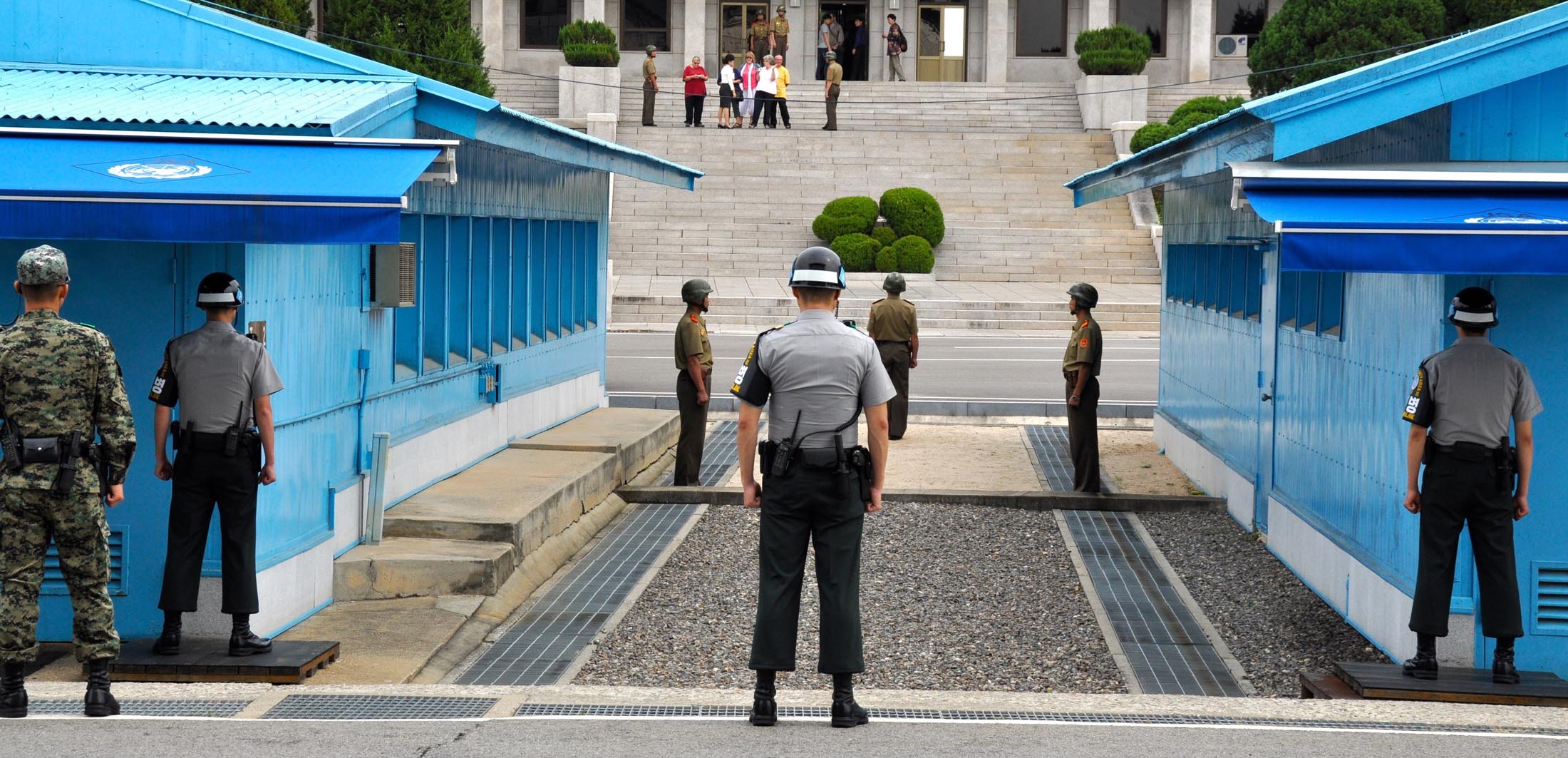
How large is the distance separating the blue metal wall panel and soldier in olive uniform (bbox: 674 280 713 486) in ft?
20.0

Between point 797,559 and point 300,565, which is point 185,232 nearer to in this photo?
point 300,565

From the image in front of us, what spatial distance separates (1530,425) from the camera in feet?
24.4

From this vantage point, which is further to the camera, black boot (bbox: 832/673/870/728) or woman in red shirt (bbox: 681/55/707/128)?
woman in red shirt (bbox: 681/55/707/128)

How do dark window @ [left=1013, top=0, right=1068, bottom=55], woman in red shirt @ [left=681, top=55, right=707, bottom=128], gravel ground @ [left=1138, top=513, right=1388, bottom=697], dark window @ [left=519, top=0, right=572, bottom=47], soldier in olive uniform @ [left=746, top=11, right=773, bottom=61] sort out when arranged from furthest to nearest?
1. dark window @ [left=1013, top=0, right=1068, bottom=55]
2. dark window @ [left=519, top=0, right=572, bottom=47]
3. soldier in olive uniform @ [left=746, top=11, right=773, bottom=61]
4. woman in red shirt @ [left=681, top=55, right=707, bottom=128]
5. gravel ground @ [left=1138, top=513, right=1388, bottom=697]

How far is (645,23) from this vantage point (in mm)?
50781

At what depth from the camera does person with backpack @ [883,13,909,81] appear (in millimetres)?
47531

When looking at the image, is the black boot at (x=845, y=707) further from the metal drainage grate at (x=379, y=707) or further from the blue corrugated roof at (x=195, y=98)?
the blue corrugated roof at (x=195, y=98)

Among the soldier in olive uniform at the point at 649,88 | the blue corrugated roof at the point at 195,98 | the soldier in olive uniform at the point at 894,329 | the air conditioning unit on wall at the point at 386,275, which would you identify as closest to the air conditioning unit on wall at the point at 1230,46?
the soldier in olive uniform at the point at 649,88

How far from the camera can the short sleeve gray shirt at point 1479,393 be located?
7.19 meters

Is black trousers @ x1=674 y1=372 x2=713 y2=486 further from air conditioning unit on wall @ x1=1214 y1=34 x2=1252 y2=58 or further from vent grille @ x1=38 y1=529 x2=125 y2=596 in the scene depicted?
air conditioning unit on wall @ x1=1214 y1=34 x2=1252 y2=58

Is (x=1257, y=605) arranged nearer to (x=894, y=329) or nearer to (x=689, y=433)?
(x=689, y=433)

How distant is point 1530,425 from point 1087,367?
5443 mm

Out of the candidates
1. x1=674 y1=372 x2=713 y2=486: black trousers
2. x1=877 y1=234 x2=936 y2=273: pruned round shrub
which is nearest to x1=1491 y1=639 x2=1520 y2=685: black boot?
x1=674 y1=372 x2=713 y2=486: black trousers

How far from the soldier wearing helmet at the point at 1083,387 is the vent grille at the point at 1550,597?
490 centimetres
